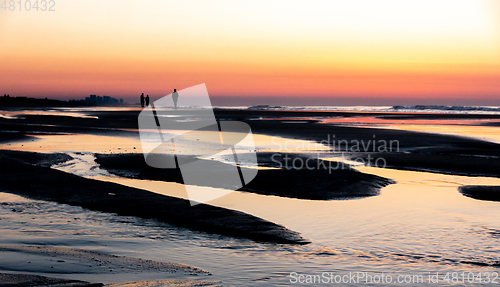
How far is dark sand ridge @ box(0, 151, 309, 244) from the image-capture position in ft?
26.9

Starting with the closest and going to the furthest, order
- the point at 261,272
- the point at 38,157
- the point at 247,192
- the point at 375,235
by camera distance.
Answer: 1. the point at 261,272
2. the point at 375,235
3. the point at 247,192
4. the point at 38,157

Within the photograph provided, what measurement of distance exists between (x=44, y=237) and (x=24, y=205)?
2.68 m

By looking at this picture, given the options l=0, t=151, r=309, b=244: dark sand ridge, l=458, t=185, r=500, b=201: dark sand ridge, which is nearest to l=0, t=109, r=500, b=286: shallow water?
l=0, t=151, r=309, b=244: dark sand ridge

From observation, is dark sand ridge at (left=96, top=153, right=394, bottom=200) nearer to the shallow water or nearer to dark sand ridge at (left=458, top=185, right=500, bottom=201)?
the shallow water

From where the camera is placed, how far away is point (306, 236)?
796 centimetres

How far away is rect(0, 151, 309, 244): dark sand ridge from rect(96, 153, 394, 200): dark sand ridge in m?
2.24

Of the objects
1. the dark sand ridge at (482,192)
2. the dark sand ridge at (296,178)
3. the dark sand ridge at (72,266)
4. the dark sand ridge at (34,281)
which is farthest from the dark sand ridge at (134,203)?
the dark sand ridge at (482,192)

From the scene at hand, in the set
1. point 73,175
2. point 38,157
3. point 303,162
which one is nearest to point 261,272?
point 73,175

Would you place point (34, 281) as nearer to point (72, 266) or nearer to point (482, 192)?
point (72, 266)

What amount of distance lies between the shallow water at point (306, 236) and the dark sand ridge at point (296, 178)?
76 cm

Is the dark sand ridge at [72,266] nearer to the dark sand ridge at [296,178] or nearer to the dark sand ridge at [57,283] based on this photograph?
the dark sand ridge at [57,283]

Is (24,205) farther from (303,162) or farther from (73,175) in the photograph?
(303,162)

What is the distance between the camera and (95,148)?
813 inches

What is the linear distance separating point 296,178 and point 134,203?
17.4 feet
